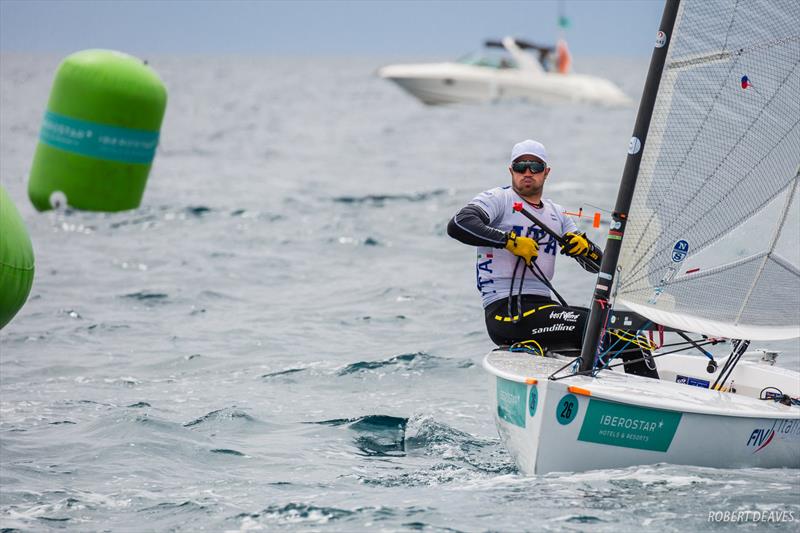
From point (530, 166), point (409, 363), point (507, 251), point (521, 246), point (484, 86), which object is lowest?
point (484, 86)

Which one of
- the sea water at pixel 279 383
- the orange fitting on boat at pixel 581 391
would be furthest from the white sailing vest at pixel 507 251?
the orange fitting on boat at pixel 581 391

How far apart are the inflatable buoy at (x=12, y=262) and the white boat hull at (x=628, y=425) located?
9.83 feet

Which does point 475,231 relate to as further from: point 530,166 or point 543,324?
point 543,324

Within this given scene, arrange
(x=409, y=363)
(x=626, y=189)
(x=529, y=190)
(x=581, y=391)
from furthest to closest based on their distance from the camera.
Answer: (x=409, y=363)
(x=529, y=190)
(x=626, y=189)
(x=581, y=391)

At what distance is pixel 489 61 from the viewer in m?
47.3

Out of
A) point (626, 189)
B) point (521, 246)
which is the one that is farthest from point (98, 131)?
point (626, 189)

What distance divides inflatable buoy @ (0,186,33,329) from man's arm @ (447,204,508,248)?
8.69ft

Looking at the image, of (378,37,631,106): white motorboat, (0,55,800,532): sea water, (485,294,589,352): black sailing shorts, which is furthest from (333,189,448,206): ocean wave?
(378,37,631,106): white motorboat

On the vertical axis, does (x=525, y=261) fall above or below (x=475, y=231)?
below

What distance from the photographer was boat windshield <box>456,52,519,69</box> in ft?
154

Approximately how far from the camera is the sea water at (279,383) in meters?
5.10

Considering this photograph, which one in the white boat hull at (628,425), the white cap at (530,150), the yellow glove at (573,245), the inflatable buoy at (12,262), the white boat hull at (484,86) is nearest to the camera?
the white boat hull at (628,425)

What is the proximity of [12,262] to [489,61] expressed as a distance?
41848 mm

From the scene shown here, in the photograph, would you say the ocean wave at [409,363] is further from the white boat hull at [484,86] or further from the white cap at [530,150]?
the white boat hull at [484,86]
